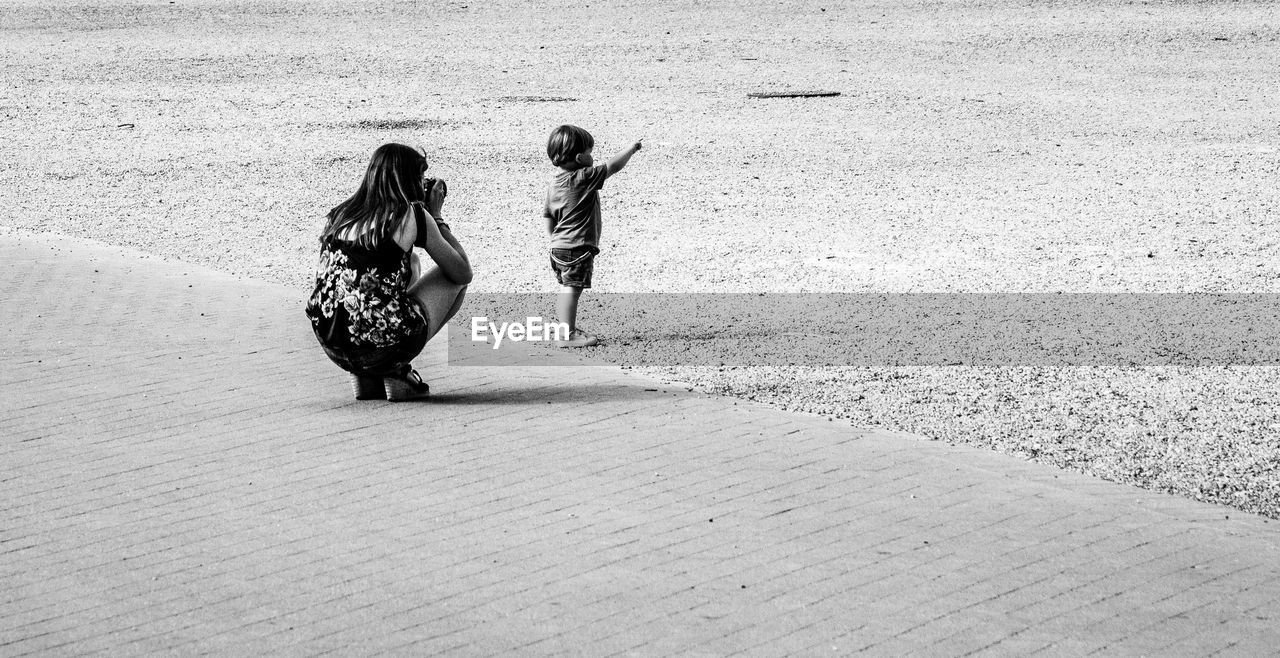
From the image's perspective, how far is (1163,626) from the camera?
14.1 feet

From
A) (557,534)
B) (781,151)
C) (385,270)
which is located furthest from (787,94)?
(557,534)

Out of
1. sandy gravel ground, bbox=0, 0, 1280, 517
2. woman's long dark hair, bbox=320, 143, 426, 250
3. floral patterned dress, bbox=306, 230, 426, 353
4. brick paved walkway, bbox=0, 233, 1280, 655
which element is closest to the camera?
brick paved walkway, bbox=0, 233, 1280, 655

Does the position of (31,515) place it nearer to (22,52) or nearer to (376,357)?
(376,357)

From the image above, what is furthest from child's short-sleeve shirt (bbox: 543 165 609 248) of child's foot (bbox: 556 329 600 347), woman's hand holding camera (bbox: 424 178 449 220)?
woman's hand holding camera (bbox: 424 178 449 220)

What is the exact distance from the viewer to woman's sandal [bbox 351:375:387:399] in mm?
6801

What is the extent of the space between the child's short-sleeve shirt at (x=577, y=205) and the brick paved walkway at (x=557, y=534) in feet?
3.63

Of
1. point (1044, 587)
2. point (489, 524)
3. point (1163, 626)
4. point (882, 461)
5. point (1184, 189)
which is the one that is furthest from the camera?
point (1184, 189)

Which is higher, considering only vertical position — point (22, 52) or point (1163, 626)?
point (22, 52)

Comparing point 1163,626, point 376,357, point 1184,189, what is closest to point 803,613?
point 1163,626

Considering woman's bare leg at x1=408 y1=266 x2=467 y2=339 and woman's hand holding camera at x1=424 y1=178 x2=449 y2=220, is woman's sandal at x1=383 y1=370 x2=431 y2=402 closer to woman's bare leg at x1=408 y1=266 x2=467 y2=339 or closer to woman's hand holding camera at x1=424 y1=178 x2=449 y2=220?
woman's bare leg at x1=408 y1=266 x2=467 y2=339

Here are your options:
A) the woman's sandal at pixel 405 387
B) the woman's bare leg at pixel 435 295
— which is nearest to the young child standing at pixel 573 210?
the woman's bare leg at pixel 435 295

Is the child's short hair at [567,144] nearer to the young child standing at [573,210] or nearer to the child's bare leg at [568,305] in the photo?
the young child standing at [573,210]

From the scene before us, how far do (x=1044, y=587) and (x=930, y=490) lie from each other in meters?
0.97

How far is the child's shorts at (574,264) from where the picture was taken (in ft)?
26.2
